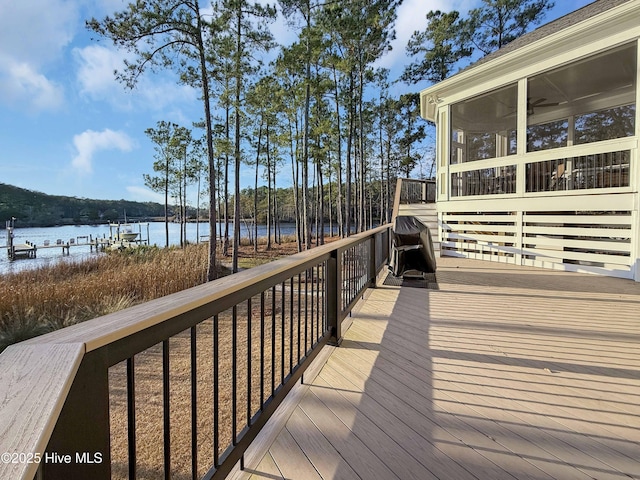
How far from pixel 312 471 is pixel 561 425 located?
52.6 inches

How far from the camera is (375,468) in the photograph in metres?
1.40

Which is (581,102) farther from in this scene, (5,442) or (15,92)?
(15,92)

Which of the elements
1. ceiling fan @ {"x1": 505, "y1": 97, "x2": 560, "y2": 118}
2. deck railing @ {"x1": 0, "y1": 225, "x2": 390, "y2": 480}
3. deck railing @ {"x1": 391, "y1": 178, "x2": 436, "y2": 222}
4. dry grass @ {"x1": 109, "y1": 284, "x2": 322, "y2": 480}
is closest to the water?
dry grass @ {"x1": 109, "y1": 284, "x2": 322, "y2": 480}

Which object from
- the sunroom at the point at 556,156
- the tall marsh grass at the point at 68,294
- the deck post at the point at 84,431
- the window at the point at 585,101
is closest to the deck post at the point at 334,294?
the deck post at the point at 84,431

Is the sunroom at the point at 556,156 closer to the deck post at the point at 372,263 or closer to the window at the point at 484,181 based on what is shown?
the window at the point at 484,181

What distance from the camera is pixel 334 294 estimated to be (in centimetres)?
269

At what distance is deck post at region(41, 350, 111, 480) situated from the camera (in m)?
0.61

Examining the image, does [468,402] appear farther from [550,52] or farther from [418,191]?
[418,191]

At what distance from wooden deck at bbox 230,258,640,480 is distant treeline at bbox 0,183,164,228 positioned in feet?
123

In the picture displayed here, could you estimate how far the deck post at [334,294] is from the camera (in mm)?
2617

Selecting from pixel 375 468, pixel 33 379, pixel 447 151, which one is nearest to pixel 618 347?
pixel 375 468

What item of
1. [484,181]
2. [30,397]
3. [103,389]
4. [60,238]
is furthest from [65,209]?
[30,397]

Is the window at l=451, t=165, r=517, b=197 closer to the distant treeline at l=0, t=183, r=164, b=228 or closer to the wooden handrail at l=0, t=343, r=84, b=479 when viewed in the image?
the wooden handrail at l=0, t=343, r=84, b=479

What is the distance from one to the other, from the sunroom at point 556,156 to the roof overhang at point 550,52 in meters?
0.02
